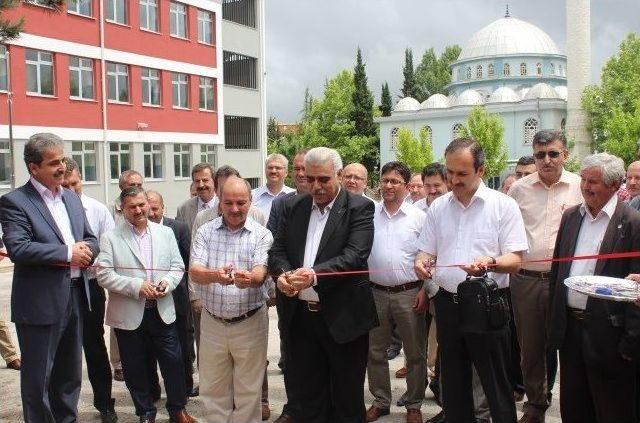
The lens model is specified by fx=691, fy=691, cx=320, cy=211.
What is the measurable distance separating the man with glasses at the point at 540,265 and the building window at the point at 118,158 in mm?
28232

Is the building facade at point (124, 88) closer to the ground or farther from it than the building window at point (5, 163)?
farther from it

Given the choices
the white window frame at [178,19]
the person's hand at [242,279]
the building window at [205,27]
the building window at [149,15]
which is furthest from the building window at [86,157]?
the person's hand at [242,279]

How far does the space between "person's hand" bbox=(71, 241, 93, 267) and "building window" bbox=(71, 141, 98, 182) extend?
26.1 meters

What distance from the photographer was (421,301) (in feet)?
18.3

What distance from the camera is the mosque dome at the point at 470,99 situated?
70312 millimetres

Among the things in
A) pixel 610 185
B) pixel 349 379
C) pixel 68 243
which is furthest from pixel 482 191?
pixel 68 243

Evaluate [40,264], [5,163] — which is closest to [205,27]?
[5,163]

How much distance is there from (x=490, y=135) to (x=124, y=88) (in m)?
37.7

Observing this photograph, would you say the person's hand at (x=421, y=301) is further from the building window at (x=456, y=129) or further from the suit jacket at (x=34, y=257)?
the building window at (x=456, y=129)

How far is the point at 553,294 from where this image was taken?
181 inches

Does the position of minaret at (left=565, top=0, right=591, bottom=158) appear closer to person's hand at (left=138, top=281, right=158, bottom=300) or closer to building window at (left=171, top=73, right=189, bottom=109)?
building window at (left=171, top=73, right=189, bottom=109)

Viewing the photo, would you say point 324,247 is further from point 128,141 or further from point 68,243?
point 128,141

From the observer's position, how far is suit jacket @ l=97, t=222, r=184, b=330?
5363 millimetres

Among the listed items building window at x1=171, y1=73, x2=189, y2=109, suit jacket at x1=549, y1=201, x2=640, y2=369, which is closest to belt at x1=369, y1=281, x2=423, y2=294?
suit jacket at x1=549, y1=201, x2=640, y2=369
